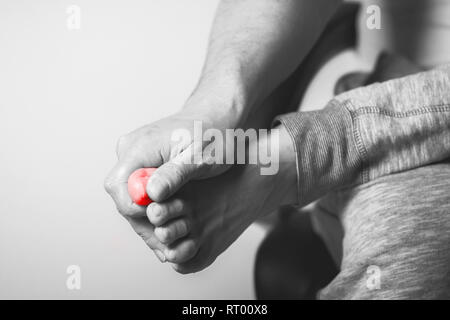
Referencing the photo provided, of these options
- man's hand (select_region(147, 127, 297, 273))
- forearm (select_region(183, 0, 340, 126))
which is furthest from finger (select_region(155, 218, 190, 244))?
forearm (select_region(183, 0, 340, 126))

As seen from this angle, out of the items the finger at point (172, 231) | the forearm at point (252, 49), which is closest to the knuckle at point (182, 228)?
the finger at point (172, 231)

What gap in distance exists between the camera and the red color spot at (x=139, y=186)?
0.55m

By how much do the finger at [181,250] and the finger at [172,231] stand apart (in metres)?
0.02

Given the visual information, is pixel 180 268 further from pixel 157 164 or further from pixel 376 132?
pixel 376 132

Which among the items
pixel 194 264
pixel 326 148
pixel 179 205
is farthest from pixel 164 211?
pixel 326 148

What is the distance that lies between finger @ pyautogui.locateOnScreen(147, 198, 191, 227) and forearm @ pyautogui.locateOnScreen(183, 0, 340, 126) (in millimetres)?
A: 156

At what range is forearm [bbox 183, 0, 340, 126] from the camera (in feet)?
2.33

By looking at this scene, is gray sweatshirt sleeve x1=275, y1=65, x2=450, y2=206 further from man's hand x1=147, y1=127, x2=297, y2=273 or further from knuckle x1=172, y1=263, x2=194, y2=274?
knuckle x1=172, y1=263, x2=194, y2=274

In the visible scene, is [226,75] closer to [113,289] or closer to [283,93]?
[283,93]

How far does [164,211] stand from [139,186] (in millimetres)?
43

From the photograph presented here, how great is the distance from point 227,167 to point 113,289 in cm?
52

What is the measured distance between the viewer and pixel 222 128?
0.67 metres

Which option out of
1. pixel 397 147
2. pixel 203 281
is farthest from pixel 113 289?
pixel 397 147
